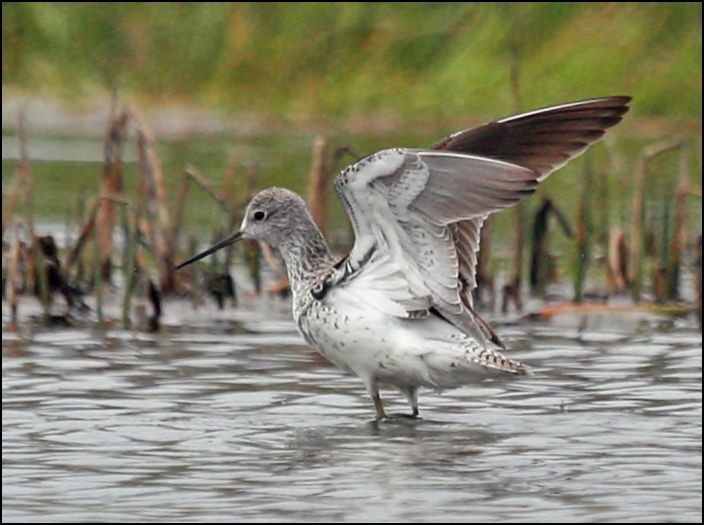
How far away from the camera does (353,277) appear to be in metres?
7.77

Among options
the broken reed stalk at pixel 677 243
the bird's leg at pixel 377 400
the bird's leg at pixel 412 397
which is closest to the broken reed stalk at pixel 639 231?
the broken reed stalk at pixel 677 243

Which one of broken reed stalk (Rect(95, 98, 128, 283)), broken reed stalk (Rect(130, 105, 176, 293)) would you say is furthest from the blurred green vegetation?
broken reed stalk (Rect(130, 105, 176, 293))

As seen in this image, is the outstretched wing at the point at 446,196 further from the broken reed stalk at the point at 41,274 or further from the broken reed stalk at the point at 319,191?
the broken reed stalk at the point at 319,191

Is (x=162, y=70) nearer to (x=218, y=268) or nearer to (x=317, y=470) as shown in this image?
(x=218, y=268)

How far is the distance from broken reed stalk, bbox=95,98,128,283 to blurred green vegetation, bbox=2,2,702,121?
633 centimetres

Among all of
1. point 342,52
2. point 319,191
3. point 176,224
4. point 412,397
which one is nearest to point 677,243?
point 319,191

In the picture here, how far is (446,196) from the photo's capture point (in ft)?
24.5

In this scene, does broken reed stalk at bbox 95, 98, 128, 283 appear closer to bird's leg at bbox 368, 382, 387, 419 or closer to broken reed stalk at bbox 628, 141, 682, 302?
bird's leg at bbox 368, 382, 387, 419

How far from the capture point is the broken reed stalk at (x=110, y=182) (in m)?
10.2

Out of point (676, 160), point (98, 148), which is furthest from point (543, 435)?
point (98, 148)

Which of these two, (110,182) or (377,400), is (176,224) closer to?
(110,182)

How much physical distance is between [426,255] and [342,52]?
9.98 meters

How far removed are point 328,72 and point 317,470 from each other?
1120cm

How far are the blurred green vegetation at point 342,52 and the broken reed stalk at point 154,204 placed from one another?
646cm
